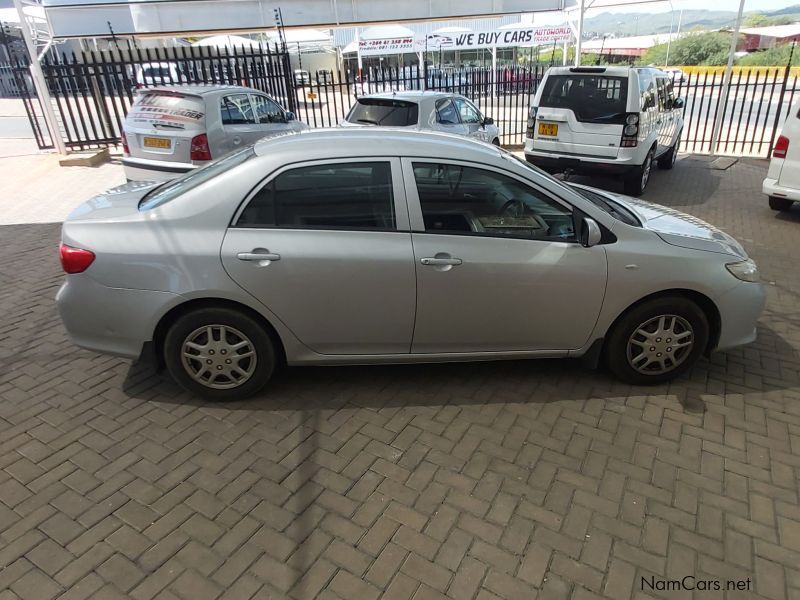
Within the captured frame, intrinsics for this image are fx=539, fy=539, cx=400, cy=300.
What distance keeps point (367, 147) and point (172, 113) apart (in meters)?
5.27

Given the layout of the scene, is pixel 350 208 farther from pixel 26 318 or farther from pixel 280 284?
pixel 26 318

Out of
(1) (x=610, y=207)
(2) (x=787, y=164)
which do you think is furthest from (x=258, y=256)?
(2) (x=787, y=164)

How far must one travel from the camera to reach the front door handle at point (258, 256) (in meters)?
3.07

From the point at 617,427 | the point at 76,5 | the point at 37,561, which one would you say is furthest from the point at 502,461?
the point at 76,5

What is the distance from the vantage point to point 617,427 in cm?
323

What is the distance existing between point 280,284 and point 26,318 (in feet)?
9.57

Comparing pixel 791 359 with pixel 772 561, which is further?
pixel 791 359

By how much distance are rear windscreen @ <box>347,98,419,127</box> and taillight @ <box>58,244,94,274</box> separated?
209 inches

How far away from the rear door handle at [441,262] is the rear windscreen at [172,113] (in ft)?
18.0

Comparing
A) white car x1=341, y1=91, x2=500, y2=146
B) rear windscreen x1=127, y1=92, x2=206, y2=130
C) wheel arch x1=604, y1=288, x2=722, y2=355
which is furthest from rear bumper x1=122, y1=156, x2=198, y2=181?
wheel arch x1=604, y1=288, x2=722, y2=355

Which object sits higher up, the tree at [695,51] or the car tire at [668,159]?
the tree at [695,51]

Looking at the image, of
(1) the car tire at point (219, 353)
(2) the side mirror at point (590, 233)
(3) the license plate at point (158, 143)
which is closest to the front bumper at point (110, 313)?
(1) the car tire at point (219, 353)

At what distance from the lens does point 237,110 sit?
8102mm

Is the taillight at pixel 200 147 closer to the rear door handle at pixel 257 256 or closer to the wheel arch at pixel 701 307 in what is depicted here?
the rear door handle at pixel 257 256
